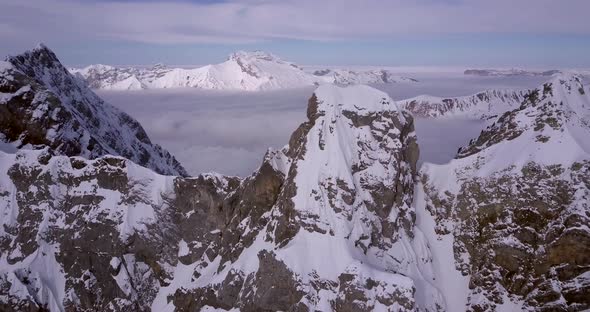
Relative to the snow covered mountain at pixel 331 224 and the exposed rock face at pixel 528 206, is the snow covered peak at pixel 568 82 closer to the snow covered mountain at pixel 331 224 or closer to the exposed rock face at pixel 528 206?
the exposed rock face at pixel 528 206

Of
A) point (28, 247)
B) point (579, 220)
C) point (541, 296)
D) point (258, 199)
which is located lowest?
point (28, 247)

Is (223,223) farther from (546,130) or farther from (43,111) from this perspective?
(546,130)

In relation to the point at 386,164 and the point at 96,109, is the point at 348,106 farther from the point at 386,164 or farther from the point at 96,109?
the point at 96,109

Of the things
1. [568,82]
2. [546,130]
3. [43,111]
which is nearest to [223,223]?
[43,111]

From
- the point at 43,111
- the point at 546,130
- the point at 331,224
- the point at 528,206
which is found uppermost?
the point at 546,130

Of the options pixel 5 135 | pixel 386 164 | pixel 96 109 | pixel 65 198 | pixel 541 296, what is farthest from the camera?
pixel 96 109

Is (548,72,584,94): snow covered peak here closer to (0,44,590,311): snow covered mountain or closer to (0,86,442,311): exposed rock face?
(0,44,590,311): snow covered mountain

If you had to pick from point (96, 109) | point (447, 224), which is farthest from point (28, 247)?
point (447, 224)
